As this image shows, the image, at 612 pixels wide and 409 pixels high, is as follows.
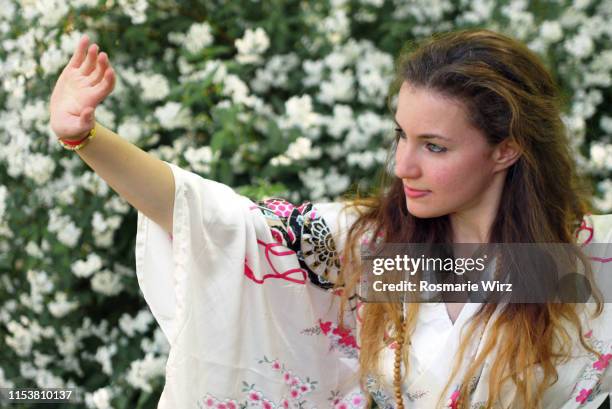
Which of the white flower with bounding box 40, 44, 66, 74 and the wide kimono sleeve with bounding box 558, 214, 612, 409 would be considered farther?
the white flower with bounding box 40, 44, 66, 74

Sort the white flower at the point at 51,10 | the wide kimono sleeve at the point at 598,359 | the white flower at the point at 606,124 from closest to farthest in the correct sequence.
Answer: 1. the wide kimono sleeve at the point at 598,359
2. the white flower at the point at 51,10
3. the white flower at the point at 606,124

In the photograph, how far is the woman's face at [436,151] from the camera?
161 centimetres

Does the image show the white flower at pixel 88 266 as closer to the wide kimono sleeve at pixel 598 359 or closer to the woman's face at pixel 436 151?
Answer: the woman's face at pixel 436 151

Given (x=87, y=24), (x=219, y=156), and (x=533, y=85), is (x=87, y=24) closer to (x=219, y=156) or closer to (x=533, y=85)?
(x=219, y=156)

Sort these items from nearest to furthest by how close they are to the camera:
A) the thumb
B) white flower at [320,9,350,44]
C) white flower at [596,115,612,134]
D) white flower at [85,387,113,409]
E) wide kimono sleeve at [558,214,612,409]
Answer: the thumb < wide kimono sleeve at [558,214,612,409] < white flower at [85,387,113,409] < white flower at [320,9,350,44] < white flower at [596,115,612,134]

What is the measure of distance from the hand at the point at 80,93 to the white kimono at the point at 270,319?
0.20 meters

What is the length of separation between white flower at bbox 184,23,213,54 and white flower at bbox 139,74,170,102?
0.16 meters

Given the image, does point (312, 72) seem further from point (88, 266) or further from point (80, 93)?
point (80, 93)

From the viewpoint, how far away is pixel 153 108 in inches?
107

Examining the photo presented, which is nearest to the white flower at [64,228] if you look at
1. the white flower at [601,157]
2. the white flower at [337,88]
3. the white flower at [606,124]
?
the white flower at [337,88]

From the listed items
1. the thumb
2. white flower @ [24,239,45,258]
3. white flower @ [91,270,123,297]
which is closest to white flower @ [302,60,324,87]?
white flower @ [91,270,123,297]

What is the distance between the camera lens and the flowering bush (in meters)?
2.52

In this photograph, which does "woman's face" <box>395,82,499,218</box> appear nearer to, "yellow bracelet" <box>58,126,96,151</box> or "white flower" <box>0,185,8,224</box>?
"yellow bracelet" <box>58,126,96,151</box>

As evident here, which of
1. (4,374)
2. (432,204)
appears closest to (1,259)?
(4,374)
